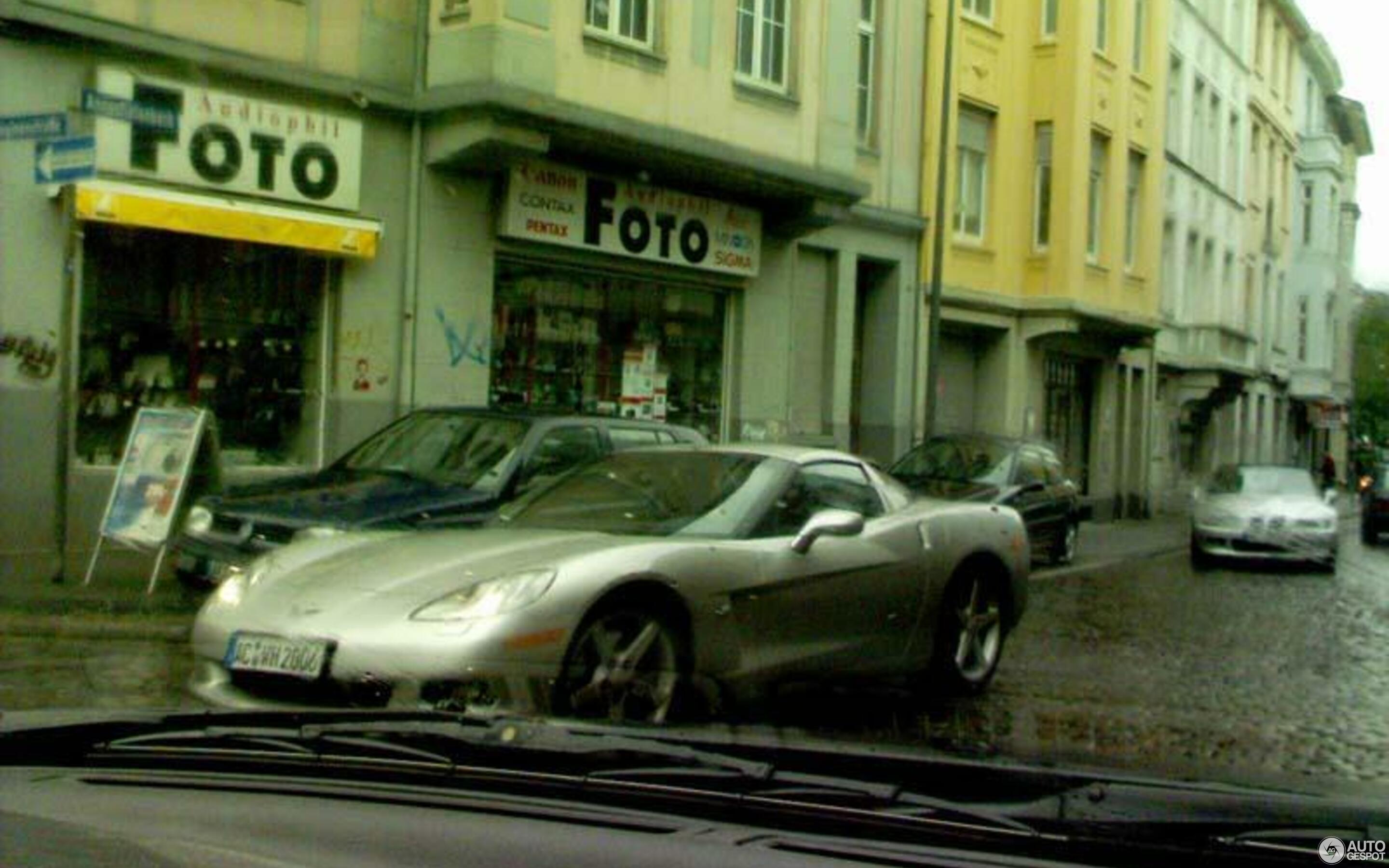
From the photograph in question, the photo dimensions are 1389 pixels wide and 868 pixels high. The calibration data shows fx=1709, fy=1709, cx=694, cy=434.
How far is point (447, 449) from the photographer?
12828mm

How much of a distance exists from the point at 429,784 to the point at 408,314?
51.0 ft

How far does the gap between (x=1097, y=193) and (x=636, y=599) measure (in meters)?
26.6

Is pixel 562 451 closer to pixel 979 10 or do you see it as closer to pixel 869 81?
pixel 869 81

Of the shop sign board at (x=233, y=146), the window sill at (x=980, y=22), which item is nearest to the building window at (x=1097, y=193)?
the window sill at (x=980, y=22)

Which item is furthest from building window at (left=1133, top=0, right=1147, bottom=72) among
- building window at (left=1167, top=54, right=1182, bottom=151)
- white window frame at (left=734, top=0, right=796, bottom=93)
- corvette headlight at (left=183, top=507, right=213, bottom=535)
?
corvette headlight at (left=183, top=507, right=213, bottom=535)

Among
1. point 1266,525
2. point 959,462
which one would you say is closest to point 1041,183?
point 1266,525

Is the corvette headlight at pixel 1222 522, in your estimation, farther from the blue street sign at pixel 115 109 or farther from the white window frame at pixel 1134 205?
the blue street sign at pixel 115 109

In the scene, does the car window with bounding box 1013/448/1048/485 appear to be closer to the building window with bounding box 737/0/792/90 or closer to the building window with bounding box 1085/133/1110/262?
the building window with bounding box 737/0/792/90

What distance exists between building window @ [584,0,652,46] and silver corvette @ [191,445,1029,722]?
34.9 ft

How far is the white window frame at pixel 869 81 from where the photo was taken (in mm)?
25703

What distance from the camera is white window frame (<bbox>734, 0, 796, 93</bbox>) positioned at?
21.3 metres

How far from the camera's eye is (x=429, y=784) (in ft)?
8.36

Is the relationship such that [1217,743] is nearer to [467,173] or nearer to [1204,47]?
[467,173]

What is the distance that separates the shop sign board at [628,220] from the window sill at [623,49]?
1.36 metres
